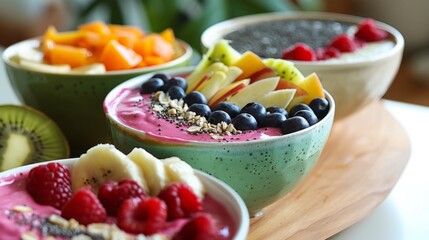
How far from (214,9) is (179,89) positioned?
1.46 m

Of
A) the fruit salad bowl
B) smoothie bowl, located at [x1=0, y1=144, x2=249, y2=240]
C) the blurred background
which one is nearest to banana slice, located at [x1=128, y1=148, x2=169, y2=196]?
smoothie bowl, located at [x1=0, y1=144, x2=249, y2=240]

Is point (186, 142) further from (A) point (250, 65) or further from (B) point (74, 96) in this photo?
(B) point (74, 96)

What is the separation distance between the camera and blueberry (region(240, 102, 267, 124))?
1.12 metres

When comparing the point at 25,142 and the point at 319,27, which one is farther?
the point at 319,27

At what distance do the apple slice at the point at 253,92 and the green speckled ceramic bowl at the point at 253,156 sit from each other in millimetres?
131

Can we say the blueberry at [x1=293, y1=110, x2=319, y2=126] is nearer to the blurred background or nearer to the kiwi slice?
the kiwi slice

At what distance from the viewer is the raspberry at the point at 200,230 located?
0.83m

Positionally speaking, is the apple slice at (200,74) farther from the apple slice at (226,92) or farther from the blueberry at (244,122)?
the blueberry at (244,122)

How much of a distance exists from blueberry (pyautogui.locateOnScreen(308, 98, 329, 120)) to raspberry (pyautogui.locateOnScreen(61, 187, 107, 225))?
17.8 inches

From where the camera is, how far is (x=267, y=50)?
1575mm

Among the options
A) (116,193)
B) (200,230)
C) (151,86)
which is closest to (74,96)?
(151,86)

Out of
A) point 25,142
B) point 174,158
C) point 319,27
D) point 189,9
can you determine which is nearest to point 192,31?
point 189,9

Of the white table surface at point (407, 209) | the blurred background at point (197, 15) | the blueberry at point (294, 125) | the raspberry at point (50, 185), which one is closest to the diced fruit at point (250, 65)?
the blueberry at point (294, 125)

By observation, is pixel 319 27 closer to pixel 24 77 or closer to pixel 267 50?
pixel 267 50
